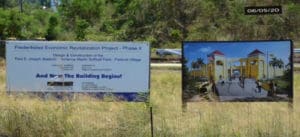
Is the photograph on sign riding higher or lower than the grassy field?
higher

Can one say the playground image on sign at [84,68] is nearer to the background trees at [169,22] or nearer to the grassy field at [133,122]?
the grassy field at [133,122]

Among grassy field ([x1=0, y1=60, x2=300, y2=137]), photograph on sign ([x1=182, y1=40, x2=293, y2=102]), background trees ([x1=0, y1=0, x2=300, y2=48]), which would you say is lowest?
grassy field ([x1=0, y1=60, x2=300, y2=137])

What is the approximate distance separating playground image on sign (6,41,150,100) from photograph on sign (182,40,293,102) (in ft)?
4.10

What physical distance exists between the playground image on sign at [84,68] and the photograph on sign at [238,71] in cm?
125

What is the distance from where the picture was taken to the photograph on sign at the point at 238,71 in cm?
1231

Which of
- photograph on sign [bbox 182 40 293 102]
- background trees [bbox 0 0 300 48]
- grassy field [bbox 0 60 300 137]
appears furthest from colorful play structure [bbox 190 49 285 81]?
background trees [bbox 0 0 300 48]

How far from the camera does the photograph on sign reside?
485 inches

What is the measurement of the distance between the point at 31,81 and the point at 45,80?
33 cm

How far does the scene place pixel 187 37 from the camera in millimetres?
40219

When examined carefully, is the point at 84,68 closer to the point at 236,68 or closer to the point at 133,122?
the point at 236,68

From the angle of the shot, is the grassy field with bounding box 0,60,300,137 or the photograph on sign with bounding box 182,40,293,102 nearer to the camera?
the grassy field with bounding box 0,60,300,137

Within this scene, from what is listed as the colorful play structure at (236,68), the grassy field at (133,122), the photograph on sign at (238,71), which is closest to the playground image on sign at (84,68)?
the photograph on sign at (238,71)

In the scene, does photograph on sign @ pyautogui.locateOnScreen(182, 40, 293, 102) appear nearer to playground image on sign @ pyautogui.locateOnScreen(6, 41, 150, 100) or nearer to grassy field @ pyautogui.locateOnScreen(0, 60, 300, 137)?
playground image on sign @ pyautogui.locateOnScreen(6, 41, 150, 100)

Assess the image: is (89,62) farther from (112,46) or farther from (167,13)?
(167,13)
